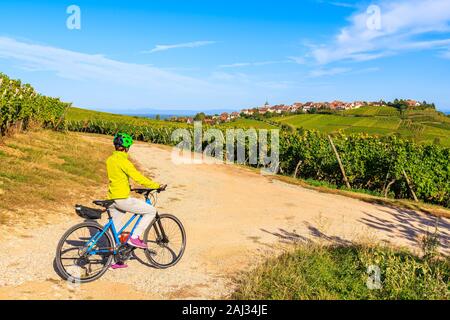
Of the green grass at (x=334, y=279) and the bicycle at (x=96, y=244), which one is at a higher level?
the bicycle at (x=96, y=244)

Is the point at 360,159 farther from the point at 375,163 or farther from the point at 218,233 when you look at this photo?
Result: the point at 218,233

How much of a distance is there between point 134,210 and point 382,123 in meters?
48.8

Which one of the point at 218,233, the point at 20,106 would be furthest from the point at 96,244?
the point at 20,106

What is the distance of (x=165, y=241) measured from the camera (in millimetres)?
6395

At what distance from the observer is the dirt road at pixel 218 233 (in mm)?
5492

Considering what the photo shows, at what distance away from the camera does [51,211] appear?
357 inches

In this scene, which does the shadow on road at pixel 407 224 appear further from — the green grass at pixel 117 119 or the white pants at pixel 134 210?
the green grass at pixel 117 119

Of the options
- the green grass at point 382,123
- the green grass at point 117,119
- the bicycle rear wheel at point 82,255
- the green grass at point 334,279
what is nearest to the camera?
the green grass at point 334,279

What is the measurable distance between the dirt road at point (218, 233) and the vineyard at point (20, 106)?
7.29 metres

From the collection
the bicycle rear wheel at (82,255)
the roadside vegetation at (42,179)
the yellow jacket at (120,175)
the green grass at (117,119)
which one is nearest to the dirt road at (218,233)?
the bicycle rear wheel at (82,255)

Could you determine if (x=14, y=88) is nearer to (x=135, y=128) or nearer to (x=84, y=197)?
(x=84, y=197)
